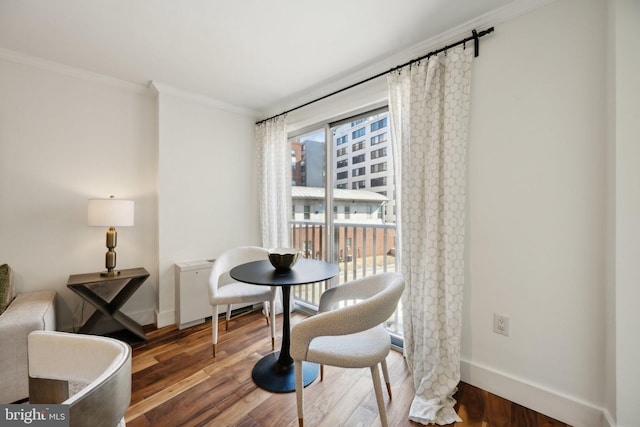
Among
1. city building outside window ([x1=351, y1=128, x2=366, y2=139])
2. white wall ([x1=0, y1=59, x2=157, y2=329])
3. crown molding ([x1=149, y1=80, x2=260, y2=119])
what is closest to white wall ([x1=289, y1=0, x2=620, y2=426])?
city building outside window ([x1=351, y1=128, x2=366, y2=139])

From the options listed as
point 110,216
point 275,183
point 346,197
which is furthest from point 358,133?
point 110,216

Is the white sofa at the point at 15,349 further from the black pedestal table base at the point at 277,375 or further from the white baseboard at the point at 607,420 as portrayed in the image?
the white baseboard at the point at 607,420

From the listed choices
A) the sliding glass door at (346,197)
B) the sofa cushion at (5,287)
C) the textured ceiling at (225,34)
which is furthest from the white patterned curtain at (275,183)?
the sofa cushion at (5,287)

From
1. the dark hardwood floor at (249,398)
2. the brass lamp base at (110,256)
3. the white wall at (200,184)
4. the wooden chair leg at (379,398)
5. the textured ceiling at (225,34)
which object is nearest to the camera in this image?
the wooden chair leg at (379,398)

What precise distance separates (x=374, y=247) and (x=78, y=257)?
2.81m

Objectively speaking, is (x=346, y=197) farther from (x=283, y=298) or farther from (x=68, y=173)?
(x=68, y=173)

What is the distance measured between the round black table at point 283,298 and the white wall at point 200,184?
3.84 feet

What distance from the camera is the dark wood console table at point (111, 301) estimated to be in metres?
2.21

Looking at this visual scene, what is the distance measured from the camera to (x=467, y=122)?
5.83 ft

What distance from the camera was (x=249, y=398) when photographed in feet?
5.61

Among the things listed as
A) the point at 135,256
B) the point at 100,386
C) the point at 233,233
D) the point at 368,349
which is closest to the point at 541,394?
the point at 368,349

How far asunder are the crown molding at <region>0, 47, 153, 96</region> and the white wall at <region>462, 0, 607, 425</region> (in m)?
3.07

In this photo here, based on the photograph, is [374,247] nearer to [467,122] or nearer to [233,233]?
[467,122]

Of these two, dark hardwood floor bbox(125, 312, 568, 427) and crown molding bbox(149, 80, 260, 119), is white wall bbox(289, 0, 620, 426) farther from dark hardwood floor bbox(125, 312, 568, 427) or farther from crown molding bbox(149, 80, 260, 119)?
crown molding bbox(149, 80, 260, 119)
